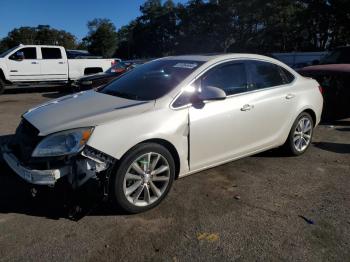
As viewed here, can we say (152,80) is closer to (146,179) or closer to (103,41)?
(146,179)

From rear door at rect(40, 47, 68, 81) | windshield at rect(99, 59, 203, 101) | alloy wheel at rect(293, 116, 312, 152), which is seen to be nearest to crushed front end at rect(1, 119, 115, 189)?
windshield at rect(99, 59, 203, 101)

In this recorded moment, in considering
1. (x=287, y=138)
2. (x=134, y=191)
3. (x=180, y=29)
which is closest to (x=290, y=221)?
(x=134, y=191)

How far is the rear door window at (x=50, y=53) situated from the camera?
15.5m

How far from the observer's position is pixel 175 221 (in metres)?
3.57

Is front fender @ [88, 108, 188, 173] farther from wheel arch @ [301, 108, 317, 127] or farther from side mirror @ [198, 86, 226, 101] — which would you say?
wheel arch @ [301, 108, 317, 127]

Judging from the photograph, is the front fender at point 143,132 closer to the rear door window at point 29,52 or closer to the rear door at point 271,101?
the rear door at point 271,101

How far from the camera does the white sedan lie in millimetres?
3381

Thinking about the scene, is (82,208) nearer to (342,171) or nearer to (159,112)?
(159,112)

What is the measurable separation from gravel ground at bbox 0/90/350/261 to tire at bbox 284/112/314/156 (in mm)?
549

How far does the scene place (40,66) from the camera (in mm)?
15312

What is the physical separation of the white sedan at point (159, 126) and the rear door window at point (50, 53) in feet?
38.6

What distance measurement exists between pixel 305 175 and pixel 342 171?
1.86ft

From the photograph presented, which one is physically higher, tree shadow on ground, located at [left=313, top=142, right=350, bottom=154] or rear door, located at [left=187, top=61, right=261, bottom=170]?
rear door, located at [left=187, top=61, right=261, bottom=170]

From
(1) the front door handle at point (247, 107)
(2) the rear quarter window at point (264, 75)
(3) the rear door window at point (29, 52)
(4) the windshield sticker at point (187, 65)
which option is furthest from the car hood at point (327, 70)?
(3) the rear door window at point (29, 52)
